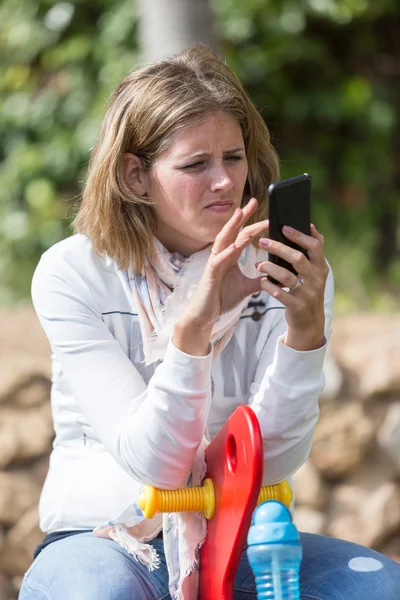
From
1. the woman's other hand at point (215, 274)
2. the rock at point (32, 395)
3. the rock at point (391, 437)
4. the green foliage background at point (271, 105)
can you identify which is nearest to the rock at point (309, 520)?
the rock at point (391, 437)

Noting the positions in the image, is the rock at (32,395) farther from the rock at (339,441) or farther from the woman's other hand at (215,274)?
the woman's other hand at (215,274)

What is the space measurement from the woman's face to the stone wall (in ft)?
5.98

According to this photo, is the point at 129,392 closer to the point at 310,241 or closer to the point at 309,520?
the point at 310,241

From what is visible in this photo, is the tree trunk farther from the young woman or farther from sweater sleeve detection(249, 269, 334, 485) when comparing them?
sweater sleeve detection(249, 269, 334, 485)

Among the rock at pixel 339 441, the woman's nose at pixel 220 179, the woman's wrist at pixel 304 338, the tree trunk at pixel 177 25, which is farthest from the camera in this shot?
the tree trunk at pixel 177 25

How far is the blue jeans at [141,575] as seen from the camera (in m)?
1.98

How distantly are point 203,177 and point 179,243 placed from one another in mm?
248

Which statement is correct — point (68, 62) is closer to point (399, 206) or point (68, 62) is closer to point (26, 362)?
point (399, 206)

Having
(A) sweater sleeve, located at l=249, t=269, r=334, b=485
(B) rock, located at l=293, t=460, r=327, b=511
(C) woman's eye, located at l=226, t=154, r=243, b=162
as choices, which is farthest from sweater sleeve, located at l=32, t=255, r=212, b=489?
(B) rock, located at l=293, t=460, r=327, b=511

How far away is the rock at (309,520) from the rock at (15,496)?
108 cm

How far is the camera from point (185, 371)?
6.38ft

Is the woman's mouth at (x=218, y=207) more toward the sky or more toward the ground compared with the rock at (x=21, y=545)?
more toward the sky

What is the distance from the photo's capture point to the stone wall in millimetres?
3789

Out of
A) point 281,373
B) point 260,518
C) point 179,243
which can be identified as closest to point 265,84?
point 179,243
